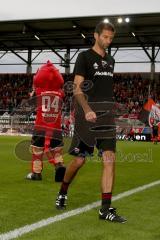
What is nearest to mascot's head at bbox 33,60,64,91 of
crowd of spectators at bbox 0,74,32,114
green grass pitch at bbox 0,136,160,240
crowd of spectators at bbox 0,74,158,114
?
green grass pitch at bbox 0,136,160,240

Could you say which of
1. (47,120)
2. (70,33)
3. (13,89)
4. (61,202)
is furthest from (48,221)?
(13,89)

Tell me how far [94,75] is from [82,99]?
32 centimetres

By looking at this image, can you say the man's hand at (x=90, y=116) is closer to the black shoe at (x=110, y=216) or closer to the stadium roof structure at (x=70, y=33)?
the black shoe at (x=110, y=216)

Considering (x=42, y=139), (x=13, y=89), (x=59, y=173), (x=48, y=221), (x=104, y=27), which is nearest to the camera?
(x=48, y=221)

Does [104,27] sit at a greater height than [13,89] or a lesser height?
lesser

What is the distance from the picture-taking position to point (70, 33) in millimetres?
42906

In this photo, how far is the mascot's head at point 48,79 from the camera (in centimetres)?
890

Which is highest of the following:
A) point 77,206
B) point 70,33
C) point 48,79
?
point 70,33

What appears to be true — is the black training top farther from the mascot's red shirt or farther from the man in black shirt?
the mascot's red shirt

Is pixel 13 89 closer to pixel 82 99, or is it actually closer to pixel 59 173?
pixel 59 173

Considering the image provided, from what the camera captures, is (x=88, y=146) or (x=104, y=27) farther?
(x=88, y=146)

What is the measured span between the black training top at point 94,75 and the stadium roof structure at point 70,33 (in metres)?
31.5

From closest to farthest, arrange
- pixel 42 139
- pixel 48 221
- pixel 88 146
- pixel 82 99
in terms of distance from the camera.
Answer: pixel 48 221, pixel 82 99, pixel 88 146, pixel 42 139

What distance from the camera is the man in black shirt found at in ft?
18.1
